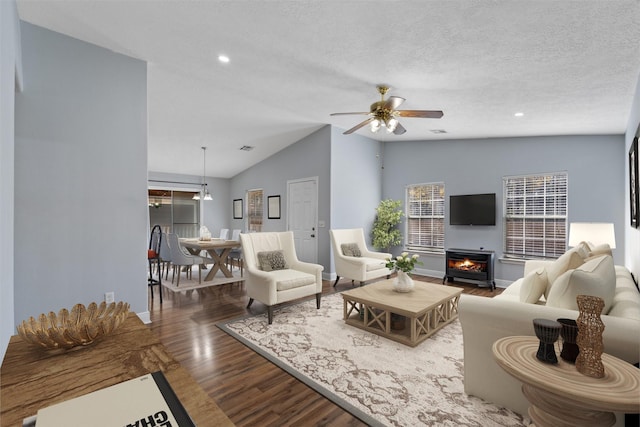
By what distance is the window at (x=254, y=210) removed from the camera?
820 centimetres

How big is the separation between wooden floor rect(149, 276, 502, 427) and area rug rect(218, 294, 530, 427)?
3.9 inches

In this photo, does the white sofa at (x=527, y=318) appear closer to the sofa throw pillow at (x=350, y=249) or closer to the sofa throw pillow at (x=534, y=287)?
the sofa throw pillow at (x=534, y=287)

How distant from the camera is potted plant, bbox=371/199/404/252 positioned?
249 inches

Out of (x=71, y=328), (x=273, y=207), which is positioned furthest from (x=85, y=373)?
(x=273, y=207)

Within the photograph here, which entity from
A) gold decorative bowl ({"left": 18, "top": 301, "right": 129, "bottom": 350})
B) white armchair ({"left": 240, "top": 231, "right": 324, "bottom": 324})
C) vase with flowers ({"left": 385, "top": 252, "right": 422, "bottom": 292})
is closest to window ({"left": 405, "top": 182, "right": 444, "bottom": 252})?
vase with flowers ({"left": 385, "top": 252, "right": 422, "bottom": 292})

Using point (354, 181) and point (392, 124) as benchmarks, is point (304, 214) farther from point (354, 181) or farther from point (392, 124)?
point (392, 124)

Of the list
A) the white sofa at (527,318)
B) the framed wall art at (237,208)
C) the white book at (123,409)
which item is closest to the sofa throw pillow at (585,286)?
the white sofa at (527,318)

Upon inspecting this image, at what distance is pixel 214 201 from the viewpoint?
9273 millimetres

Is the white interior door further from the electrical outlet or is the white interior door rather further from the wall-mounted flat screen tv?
the electrical outlet

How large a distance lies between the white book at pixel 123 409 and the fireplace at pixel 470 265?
561 centimetres

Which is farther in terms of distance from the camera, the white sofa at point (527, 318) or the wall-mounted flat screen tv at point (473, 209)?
the wall-mounted flat screen tv at point (473, 209)

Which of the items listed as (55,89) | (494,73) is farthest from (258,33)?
(494,73)

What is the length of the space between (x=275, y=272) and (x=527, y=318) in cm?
292

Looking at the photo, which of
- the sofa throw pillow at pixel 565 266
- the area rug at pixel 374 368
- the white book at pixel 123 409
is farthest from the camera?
the sofa throw pillow at pixel 565 266
